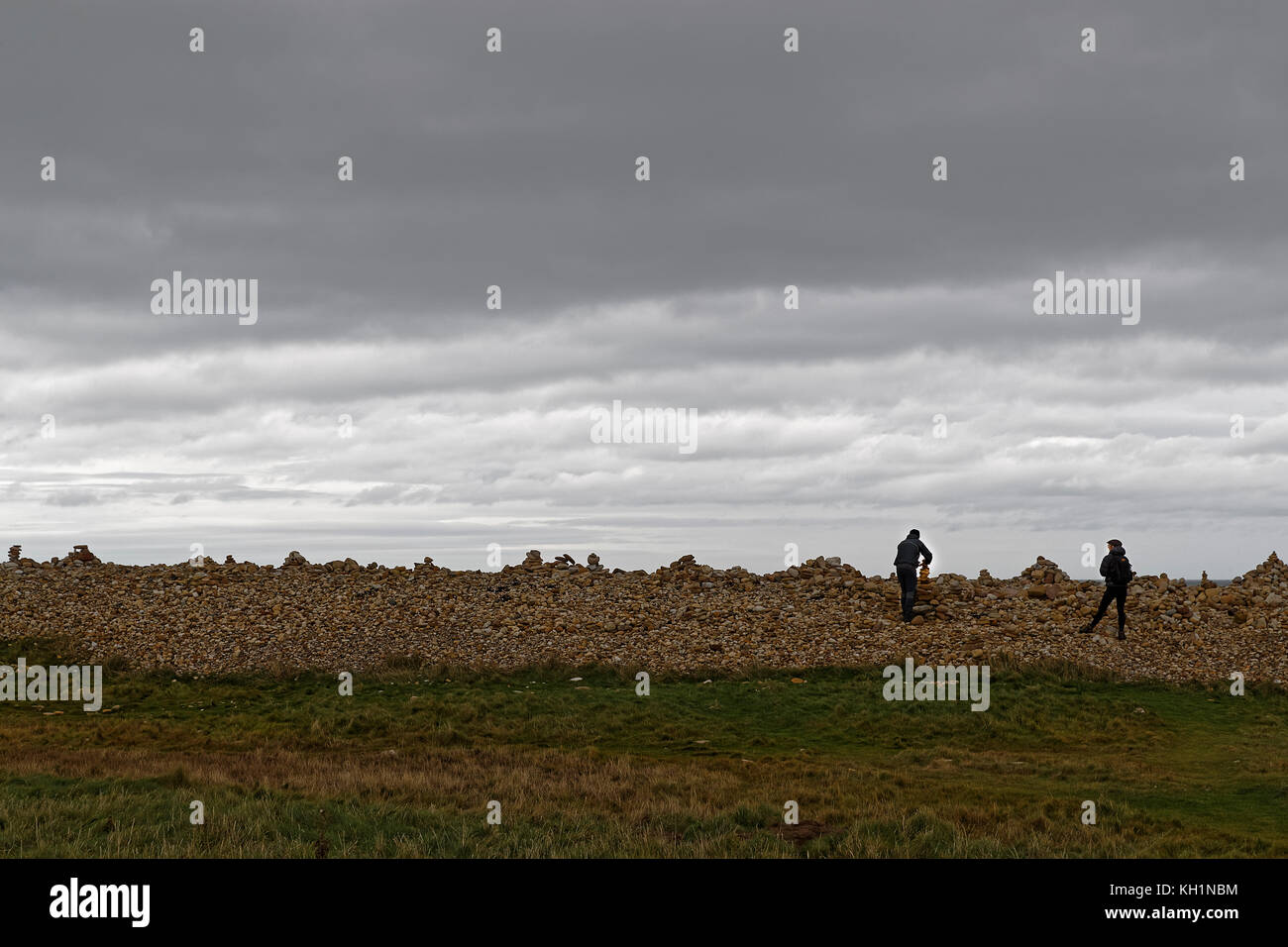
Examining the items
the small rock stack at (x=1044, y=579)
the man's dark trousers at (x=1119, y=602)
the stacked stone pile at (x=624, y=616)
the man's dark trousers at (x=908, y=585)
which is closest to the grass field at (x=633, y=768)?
the stacked stone pile at (x=624, y=616)

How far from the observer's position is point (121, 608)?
34656 millimetres

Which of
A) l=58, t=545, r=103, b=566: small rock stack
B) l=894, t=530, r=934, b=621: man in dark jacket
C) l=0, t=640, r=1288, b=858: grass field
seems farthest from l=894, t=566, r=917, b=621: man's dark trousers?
l=58, t=545, r=103, b=566: small rock stack

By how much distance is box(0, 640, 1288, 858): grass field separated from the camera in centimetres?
1340

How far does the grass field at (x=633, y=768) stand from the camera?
1340cm

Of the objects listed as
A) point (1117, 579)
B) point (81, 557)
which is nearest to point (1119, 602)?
point (1117, 579)

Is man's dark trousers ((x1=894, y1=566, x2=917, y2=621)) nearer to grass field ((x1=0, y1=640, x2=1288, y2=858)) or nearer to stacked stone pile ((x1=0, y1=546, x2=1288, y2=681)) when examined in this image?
stacked stone pile ((x1=0, y1=546, x2=1288, y2=681))

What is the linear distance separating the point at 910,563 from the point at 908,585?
2.85ft

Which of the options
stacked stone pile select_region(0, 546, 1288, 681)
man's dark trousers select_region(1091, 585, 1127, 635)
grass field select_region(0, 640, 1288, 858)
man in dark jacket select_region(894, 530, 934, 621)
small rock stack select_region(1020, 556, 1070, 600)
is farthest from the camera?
small rock stack select_region(1020, 556, 1070, 600)

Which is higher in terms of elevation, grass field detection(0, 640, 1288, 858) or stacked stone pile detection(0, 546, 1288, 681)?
stacked stone pile detection(0, 546, 1288, 681)

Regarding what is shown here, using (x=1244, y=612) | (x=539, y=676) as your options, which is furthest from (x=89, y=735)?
(x=1244, y=612)

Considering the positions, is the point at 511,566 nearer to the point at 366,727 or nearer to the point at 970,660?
the point at 366,727

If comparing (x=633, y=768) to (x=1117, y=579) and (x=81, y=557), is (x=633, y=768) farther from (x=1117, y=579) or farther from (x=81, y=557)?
(x=81, y=557)

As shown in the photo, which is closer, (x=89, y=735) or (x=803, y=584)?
(x=89, y=735)
